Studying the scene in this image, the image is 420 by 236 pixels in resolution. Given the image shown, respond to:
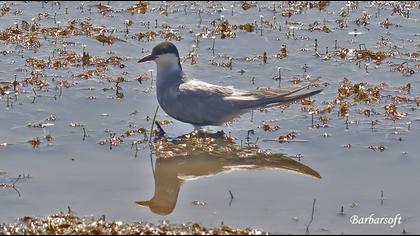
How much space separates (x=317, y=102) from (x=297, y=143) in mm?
1379

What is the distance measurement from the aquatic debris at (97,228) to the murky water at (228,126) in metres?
0.20

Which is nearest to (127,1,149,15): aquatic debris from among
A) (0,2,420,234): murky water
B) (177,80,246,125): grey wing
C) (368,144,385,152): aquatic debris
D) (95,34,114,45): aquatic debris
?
(0,2,420,234): murky water

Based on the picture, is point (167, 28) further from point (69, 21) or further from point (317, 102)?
point (317, 102)

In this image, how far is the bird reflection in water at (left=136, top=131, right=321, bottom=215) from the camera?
356 inches

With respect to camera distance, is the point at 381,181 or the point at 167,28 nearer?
the point at 381,181

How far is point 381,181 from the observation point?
8852 mm

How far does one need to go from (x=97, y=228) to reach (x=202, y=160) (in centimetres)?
222

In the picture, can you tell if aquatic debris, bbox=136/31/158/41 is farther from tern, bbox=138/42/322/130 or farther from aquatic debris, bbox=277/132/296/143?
aquatic debris, bbox=277/132/296/143

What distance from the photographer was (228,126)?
35.2 feet

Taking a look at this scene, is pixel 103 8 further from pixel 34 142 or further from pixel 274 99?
pixel 34 142

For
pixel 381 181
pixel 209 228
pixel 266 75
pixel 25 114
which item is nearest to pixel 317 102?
pixel 266 75

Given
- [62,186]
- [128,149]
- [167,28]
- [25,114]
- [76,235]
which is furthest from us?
[167,28]

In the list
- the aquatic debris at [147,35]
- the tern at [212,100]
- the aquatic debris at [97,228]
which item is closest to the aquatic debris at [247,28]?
the aquatic debris at [147,35]

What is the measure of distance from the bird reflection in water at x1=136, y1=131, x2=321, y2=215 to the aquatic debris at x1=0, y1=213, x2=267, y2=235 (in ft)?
2.73
